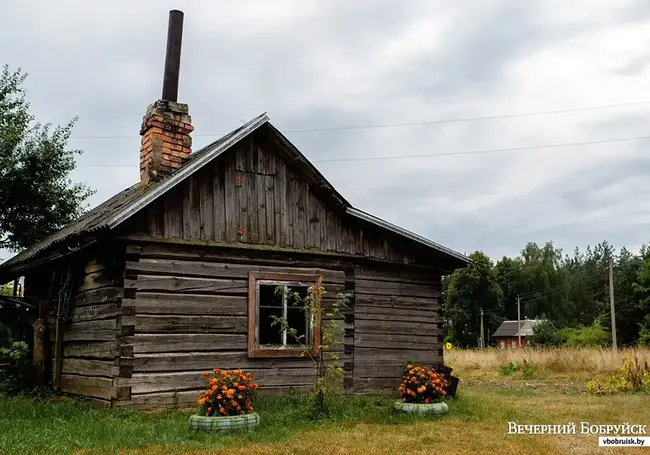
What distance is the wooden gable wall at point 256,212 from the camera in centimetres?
1242

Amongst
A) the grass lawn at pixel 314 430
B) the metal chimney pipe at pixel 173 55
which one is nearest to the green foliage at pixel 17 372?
the grass lawn at pixel 314 430

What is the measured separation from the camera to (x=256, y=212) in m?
13.4

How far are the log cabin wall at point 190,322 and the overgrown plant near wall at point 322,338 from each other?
539mm

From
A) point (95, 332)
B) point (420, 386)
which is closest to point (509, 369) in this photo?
point (420, 386)

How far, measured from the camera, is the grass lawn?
874cm

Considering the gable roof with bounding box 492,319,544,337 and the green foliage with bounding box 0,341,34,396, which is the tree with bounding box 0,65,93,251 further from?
the gable roof with bounding box 492,319,544,337

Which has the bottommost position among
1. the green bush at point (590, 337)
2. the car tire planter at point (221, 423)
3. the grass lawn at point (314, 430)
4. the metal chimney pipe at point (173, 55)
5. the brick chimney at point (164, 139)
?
the grass lawn at point (314, 430)

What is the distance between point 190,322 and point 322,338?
246cm

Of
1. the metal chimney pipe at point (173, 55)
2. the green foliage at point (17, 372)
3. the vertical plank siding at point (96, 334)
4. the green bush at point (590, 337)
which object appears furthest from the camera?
the green bush at point (590, 337)

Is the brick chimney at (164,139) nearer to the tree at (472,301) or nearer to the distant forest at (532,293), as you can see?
the distant forest at (532,293)

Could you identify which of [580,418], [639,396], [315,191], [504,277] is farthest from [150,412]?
[504,277]

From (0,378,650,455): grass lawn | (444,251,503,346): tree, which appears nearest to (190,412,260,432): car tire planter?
(0,378,650,455): grass lawn

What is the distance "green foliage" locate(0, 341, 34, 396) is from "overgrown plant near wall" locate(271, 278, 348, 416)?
577cm

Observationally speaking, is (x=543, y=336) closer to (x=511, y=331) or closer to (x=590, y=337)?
(x=590, y=337)
